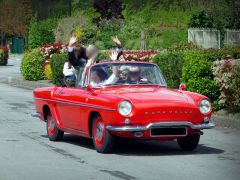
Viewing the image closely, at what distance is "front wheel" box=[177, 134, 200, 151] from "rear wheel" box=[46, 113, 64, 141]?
90.8 inches

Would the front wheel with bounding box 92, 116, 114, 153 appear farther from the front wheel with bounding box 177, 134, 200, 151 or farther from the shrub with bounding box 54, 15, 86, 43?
the shrub with bounding box 54, 15, 86, 43

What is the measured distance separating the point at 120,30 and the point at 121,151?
3936 cm

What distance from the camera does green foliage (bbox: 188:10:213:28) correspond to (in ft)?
145

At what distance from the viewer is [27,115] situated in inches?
789

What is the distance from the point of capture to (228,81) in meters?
18.5

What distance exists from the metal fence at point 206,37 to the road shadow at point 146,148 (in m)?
24.1

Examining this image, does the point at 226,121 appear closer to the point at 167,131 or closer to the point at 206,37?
the point at 167,131

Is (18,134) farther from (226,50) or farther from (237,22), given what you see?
(237,22)

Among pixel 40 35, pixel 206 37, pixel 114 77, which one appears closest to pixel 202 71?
pixel 114 77

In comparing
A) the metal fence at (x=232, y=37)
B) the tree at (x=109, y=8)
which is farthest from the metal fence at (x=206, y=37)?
the tree at (x=109, y=8)

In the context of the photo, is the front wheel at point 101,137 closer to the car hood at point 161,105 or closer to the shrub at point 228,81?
the car hood at point 161,105

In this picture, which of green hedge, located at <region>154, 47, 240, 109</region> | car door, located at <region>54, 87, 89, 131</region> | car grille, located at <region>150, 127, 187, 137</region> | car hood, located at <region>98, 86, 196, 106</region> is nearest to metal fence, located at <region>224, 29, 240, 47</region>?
green hedge, located at <region>154, 47, 240, 109</region>

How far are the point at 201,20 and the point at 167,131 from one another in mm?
33474

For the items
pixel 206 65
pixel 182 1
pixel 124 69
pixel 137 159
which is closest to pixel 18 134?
pixel 124 69
